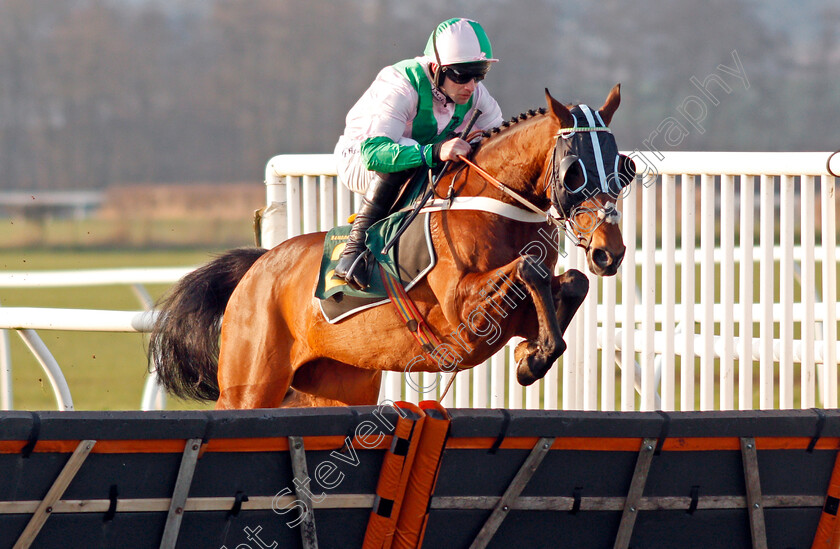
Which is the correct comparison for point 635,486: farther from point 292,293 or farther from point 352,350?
point 292,293

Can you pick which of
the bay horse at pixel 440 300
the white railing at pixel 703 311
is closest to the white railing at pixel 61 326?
the white railing at pixel 703 311

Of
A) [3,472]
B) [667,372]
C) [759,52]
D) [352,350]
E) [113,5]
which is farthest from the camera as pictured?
[113,5]

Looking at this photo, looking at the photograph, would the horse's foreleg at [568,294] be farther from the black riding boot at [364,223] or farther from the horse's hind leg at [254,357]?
the horse's hind leg at [254,357]

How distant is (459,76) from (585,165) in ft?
2.12

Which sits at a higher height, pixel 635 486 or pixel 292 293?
pixel 292 293

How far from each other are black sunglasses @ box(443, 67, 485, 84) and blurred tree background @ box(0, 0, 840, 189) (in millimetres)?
40717

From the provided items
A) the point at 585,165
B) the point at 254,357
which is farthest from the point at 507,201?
the point at 254,357

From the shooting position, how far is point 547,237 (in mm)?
3352

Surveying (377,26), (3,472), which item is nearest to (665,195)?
(3,472)

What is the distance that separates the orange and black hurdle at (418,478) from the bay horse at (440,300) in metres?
0.42

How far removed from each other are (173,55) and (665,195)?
159 ft

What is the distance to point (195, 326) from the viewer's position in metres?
4.22

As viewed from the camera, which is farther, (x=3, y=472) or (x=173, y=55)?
(x=173, y=55)

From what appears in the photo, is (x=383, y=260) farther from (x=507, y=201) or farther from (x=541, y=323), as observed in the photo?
(x=541, y=323)
